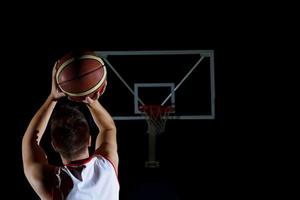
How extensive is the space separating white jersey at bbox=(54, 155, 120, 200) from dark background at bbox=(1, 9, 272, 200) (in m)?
2.49

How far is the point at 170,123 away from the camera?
171 inches

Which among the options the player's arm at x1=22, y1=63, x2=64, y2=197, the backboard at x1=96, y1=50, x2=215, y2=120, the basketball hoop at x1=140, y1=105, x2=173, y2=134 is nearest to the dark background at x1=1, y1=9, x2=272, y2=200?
Result: the backboard at x1=96, y1=50, x2=215, y2=120

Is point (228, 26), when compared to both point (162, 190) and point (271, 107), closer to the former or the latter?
point (271, 107)

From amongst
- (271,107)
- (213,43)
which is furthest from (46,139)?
(271,107)

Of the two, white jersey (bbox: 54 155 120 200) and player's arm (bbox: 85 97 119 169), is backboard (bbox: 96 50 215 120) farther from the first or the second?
white jersey (bbox: 54 155 120 200)

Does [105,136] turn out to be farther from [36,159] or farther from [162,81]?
[162,81]

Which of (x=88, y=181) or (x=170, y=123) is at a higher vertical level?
(x=170, y=123)

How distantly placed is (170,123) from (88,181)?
106 inches

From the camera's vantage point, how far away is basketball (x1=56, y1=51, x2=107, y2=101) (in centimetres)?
220

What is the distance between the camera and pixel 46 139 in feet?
13.9

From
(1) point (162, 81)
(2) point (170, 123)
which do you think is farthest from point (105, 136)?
(2) point (170, 123)

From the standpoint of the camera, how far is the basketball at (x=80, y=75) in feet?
7.22

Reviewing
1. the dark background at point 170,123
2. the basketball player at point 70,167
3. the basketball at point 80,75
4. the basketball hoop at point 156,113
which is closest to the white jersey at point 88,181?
the basketball player at point 70,167

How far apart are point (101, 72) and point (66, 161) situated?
69 cm
